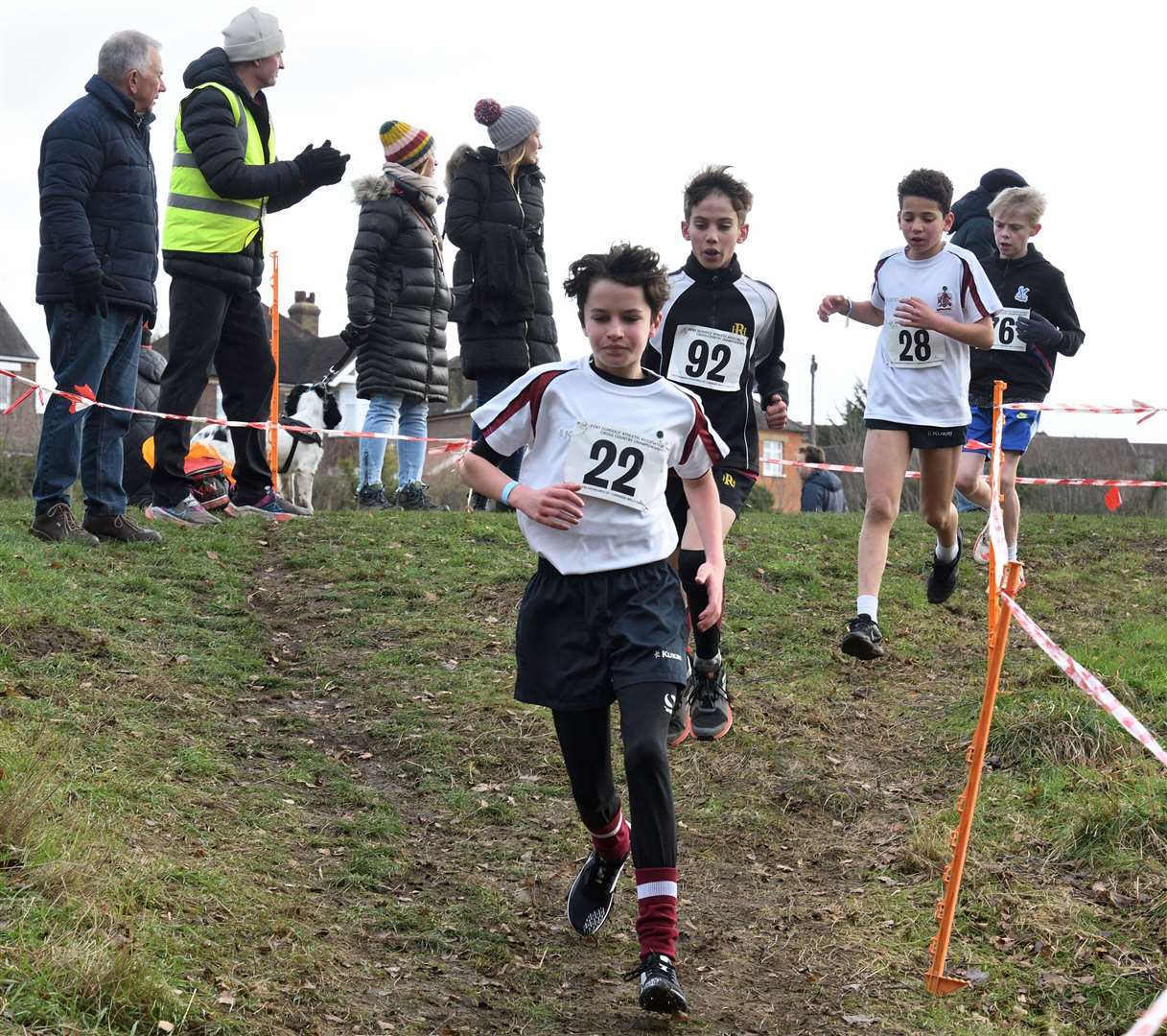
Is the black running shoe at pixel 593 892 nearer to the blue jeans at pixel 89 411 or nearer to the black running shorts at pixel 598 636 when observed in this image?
the black running shorts at pixel 598 636

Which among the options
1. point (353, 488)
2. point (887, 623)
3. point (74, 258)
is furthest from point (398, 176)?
point (353, 488)

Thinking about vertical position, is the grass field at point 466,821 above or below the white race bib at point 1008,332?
below

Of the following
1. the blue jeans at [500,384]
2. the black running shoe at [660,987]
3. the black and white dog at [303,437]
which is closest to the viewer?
the black running shoe at [660,987]

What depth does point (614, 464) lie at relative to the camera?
15.8ft

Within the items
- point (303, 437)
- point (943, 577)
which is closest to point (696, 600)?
point (943, 577)

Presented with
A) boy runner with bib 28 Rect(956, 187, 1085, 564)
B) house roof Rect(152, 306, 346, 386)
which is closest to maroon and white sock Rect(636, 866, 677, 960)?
boy runner with bib 28 Rect(956, 187, 1085, 564)

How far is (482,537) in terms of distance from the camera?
11.3 m

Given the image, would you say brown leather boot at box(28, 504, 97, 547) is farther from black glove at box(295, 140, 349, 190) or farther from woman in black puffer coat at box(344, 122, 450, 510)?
woman in black puffer coat at box(344, 122, 450, 510)

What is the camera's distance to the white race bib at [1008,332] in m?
9.68

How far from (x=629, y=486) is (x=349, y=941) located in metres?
1.73

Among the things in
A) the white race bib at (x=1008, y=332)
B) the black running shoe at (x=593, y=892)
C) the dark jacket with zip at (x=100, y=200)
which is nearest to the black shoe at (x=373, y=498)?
the dark jacket with zip at (x=100, y=200)

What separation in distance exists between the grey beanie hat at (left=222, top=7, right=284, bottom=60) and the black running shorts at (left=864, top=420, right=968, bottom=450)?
15.7 ft

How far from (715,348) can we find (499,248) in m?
5.09

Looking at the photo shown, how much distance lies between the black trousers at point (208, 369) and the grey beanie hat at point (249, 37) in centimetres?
153
